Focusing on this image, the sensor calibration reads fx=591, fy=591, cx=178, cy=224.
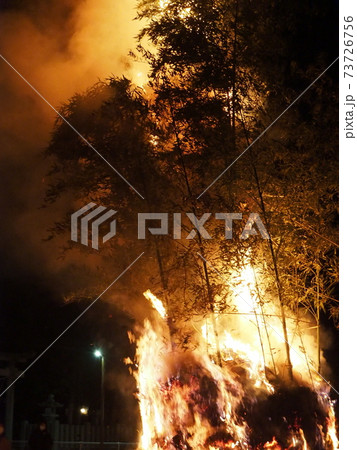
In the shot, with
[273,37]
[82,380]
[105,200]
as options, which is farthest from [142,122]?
[82,380]

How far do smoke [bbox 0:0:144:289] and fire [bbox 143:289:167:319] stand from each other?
204cm

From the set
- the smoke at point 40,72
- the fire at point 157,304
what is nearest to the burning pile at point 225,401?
the fire at point 157,304

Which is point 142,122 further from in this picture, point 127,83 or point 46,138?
point 46,138

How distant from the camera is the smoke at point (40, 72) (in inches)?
356

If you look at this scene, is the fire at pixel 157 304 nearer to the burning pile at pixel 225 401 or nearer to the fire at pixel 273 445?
the burning pile at pixel 225 401

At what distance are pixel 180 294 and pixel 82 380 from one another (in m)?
9.18

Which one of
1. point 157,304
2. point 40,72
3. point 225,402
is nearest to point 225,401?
point 225,402

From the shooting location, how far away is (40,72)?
921 cm

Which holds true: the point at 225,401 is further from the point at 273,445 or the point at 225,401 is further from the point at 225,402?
the point at 273,445

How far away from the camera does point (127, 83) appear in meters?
7.56

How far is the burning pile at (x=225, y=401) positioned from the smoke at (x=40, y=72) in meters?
2.75

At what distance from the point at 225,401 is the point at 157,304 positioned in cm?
151

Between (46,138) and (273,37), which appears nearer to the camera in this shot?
(273,37)

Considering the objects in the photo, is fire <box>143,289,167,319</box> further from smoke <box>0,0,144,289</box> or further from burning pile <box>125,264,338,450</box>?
smoke <box>0,0,144,289</box>
